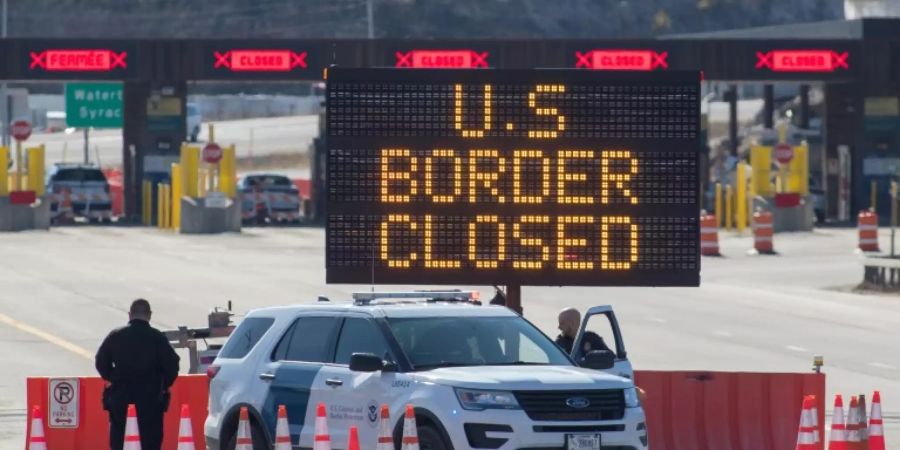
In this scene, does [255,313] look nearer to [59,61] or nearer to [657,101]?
[657,101]

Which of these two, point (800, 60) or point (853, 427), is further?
point (800, 60)

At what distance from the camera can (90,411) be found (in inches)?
700

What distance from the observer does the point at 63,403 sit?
17672 mm

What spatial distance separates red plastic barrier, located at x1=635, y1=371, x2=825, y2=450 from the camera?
57.7 ft

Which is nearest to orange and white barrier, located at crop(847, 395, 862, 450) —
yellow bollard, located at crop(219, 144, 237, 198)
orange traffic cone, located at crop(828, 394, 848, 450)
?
orange traffic cone, located at crop(828, 394, 848, 450)

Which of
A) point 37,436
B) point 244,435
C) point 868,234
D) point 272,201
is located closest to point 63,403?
point 37,436

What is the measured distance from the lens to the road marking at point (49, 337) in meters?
27.7

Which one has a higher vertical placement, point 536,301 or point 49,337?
point 536,301

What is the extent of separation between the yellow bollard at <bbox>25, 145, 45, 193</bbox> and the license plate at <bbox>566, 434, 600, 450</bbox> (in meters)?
44.9

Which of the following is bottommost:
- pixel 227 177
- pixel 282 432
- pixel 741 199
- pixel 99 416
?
pixel 99 416

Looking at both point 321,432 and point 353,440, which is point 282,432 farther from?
point 353,440

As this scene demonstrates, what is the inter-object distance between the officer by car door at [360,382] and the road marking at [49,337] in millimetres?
12877

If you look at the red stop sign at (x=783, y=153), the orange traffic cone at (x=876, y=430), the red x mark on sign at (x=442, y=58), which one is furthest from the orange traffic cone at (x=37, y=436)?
the red stop sign at (x=783, y=153)

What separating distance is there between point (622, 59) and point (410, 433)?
4201cm
